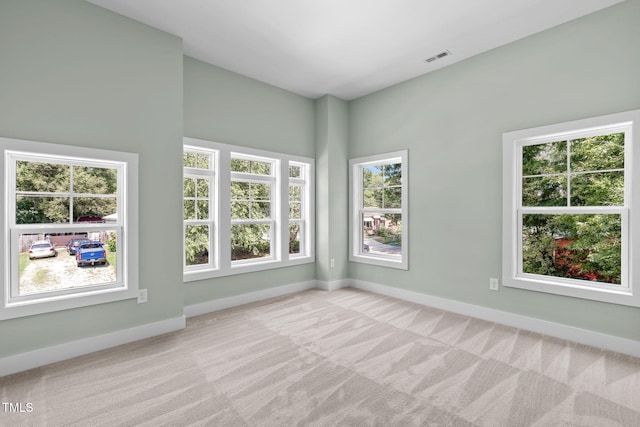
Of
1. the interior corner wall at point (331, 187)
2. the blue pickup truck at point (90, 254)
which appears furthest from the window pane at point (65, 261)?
the interior corner wall at point (331, 187)

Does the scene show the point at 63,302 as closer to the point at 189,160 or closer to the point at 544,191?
the point at 189,160

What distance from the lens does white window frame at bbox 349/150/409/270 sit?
4.13 meters

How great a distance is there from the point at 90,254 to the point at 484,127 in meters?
4.24

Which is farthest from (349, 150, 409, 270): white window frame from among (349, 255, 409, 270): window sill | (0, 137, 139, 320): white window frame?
(0, 137, 139, 320): white window frame

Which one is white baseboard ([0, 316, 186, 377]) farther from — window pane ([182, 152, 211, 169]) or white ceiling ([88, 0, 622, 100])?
white ceiling ([88, 0, 622, 100])

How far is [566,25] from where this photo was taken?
2844mm

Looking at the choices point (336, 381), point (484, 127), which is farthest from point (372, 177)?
point (336, 381)

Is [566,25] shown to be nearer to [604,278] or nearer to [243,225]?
[604,278]

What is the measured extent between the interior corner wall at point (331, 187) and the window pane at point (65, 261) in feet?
8.97

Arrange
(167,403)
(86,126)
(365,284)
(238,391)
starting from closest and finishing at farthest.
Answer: (167,403)
(238,391)
(86,126)
(365,284)

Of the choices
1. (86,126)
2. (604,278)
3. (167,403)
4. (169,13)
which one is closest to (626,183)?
(604,278)

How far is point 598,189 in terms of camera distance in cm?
281

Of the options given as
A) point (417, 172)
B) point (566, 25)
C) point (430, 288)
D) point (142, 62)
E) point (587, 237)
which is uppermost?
point (566, 25)

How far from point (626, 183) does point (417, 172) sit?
1986mm
